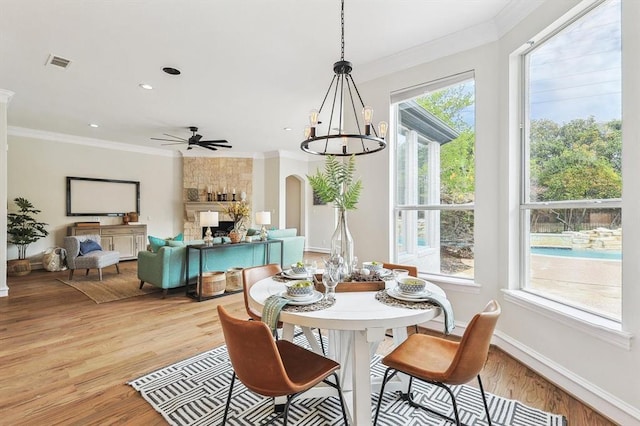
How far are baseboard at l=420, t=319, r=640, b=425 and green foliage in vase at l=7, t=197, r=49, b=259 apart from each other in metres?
7.59

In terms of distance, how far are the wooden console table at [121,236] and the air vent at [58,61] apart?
4135mm

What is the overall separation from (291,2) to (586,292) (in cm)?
296

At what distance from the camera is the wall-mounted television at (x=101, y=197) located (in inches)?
258

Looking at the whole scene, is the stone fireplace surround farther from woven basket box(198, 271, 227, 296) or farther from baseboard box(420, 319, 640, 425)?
baseboard box(420, 319, 640, 425)

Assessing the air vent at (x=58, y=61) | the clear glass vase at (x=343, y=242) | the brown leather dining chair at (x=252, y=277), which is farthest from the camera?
the air vent at (x=58, y=61)

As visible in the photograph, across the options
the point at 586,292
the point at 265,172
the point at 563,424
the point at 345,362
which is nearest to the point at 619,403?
the point at 563,424

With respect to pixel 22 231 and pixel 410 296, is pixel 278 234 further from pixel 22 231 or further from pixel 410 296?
pixel 22 231

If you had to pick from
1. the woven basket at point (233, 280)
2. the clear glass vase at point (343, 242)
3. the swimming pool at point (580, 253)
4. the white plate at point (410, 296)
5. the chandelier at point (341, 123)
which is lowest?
the woven basket at point (233, 280)

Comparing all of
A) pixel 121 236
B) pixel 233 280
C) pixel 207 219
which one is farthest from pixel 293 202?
pixel 233 280

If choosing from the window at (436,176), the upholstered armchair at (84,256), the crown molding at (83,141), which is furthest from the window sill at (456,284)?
the crown molding at (83,141)

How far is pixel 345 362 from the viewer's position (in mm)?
1955

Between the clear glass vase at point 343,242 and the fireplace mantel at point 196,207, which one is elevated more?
the fireplace mantel at point 196,207

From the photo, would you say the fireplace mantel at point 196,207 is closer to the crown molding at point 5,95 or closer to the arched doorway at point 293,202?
the arched doorway at point 293,202

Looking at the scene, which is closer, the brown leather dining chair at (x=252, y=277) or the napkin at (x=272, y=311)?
the napkin at (x=272, y=311)
